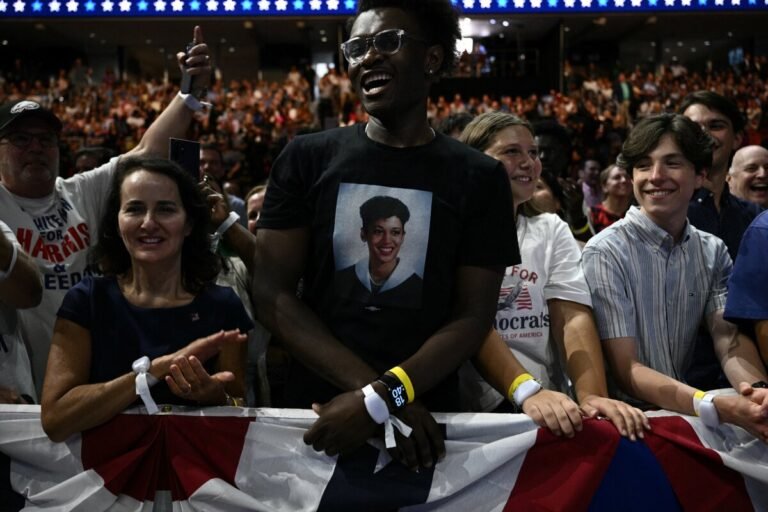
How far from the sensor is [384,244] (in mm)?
2035

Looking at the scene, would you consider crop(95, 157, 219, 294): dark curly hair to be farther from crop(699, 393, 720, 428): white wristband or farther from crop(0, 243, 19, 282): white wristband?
crop(699, 393, 720, 428): white wristband

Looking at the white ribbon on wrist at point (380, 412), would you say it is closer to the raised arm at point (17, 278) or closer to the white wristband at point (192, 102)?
the raised arm at point (17, 278)

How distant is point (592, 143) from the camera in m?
10.2

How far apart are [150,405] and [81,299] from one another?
37 cm

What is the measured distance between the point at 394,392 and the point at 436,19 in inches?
36.4

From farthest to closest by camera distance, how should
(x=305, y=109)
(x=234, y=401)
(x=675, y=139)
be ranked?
(x=305, y=109) → (x=675, y=139) → (x=234, y=401)

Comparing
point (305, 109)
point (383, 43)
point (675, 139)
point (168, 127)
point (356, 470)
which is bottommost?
point (356, 470)

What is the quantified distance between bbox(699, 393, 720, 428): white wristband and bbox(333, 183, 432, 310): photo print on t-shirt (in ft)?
2.50

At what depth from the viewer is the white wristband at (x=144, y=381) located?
2.02m

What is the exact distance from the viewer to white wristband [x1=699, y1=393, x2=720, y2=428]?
2121 millimetres

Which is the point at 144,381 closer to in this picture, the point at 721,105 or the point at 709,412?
the point at 709,412

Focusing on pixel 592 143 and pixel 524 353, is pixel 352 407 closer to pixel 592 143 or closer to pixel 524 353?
pixel 524 353

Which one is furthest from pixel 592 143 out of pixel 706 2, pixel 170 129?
pixel 170 129

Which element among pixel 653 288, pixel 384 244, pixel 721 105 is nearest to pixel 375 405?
pixel 384 244
